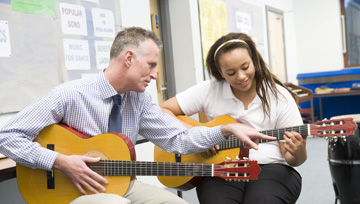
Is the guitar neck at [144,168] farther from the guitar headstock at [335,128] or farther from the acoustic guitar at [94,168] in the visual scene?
the guitar headstock at [335,128]

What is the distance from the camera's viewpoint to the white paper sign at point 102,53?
318 cm

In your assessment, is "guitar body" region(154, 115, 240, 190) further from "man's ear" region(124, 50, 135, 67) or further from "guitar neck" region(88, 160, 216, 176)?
"man's ear" region(124, 50, 135, 67)

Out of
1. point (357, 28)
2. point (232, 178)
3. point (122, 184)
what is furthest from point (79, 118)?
point (357, 28)

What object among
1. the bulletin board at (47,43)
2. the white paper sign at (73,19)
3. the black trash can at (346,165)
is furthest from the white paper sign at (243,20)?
the black trash can at (346,165)

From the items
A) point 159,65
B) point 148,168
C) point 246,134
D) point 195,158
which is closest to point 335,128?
point 246,134

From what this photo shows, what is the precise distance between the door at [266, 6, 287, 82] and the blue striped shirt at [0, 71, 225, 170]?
4.89 m

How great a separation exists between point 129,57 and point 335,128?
3.26ft

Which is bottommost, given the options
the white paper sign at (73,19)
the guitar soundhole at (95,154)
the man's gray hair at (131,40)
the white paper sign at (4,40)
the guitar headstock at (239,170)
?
the guitar headstock at (239,170)

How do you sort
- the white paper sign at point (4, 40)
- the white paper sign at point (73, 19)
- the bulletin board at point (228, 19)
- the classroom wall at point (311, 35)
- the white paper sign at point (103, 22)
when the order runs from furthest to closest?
the classroom wall at point (311, 35) < the bulletin board at point (228, 19) < the white paper sign at point (103, 22) < the white paper sign at point (73, 19) < the white paper sign at point (4, 40)

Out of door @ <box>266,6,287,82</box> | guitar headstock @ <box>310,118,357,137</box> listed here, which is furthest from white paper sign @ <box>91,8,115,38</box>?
door @ <box>266,6,287,82</box>

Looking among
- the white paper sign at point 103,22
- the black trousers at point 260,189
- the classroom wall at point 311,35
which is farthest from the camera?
the classroom wall at point 311,35

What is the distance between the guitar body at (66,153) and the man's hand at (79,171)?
48mm

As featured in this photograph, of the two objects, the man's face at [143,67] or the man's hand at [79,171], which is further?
the man's face at [143,67]

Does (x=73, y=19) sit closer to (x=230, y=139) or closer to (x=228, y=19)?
(x=230, y=139)
